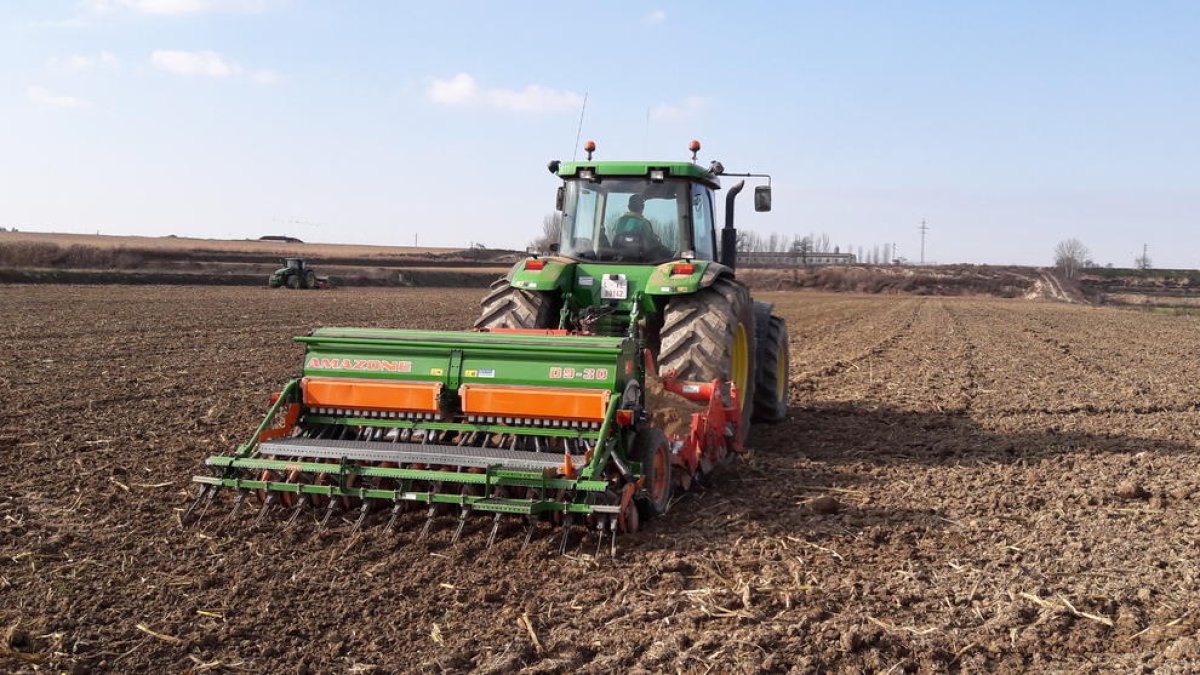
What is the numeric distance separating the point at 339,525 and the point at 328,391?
3.20ft

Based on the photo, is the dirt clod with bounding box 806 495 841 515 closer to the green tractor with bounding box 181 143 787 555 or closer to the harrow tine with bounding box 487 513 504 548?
the green tractor with bounding box 181 143 787 555

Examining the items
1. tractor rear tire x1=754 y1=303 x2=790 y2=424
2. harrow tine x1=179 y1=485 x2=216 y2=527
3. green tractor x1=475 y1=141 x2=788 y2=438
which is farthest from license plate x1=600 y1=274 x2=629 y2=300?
harrow tine x1=179 y1=485 x2=216 y2=527

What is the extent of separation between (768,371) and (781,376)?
26 cm

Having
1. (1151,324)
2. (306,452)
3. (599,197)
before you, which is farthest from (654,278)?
(1151,324)

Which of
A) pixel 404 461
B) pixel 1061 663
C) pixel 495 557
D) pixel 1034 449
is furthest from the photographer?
pixel 1034 449

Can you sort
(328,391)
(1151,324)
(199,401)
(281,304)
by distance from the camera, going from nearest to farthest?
(328,391) → (199,401) → (281,304) → (1151,324)

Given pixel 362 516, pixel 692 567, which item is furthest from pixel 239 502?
pixel 692 567

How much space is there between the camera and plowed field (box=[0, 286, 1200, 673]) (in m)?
3.94

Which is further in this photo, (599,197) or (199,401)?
(199,401)

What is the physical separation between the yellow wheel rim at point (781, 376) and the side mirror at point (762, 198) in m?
1.27

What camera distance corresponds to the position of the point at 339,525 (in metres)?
5.41

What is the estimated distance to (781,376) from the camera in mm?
9203

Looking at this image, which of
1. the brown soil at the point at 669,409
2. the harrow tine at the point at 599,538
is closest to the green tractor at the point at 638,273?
the brown soil at the point at 669,409

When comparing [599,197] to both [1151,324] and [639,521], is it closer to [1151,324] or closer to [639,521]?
[639,521]
